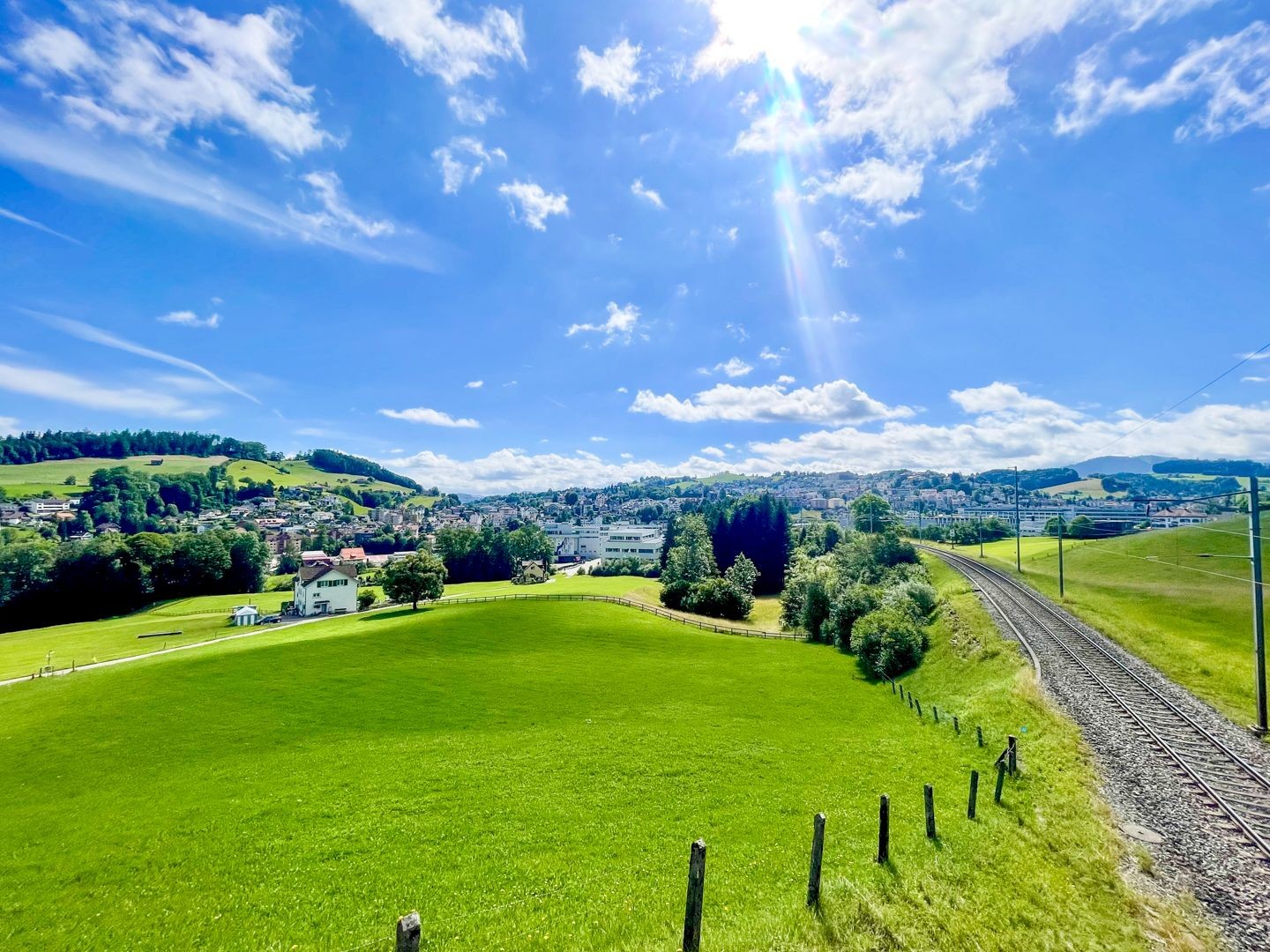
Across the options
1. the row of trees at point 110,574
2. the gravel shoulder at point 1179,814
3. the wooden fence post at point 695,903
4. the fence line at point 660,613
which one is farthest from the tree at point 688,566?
the row of trees at point 110,574

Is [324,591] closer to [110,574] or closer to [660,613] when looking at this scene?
[110,574]

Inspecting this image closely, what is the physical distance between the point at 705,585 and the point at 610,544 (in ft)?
288

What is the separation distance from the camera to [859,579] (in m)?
60.0

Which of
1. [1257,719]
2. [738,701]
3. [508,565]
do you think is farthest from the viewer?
[508,565]

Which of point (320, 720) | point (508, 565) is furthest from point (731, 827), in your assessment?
point (508, 565)

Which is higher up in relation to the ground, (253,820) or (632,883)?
(632,883)

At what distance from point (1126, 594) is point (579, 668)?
4981 centimetres

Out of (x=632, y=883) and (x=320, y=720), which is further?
(x=320, y=720)

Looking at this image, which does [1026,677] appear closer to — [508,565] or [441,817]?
[441,817]

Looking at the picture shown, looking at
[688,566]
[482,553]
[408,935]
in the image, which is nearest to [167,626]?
[482,553]

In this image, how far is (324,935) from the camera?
1084 centimetres

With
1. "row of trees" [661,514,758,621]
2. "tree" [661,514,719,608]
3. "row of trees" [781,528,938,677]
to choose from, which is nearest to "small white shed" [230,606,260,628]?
"row of trees" [661,514,758,621]

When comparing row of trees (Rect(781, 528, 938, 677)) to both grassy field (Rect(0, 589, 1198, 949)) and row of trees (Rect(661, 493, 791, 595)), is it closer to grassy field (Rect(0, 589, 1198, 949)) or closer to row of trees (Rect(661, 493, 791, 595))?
grassy field (Rect(0, 589, 1198, 949))

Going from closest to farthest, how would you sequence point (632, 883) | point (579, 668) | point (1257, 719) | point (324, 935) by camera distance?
1. point (324, 935)
2. point (632, 883)
3. point (1257, 719)
4. point (579, 668)
